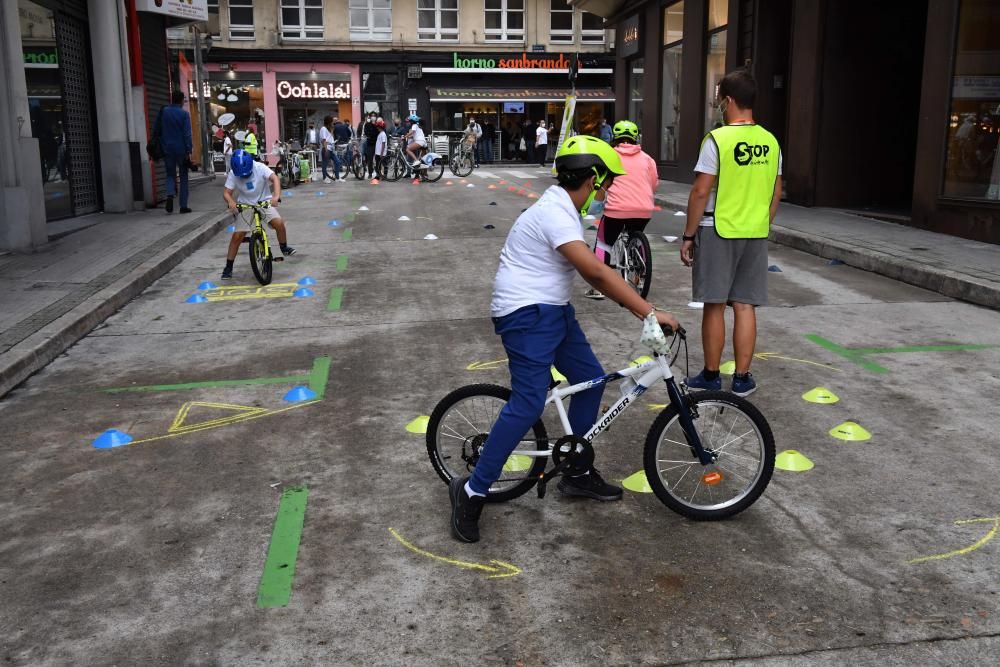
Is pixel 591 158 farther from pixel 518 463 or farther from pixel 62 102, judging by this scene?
pixel 62 102

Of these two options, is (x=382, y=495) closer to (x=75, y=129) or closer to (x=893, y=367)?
(x=893, y=367)

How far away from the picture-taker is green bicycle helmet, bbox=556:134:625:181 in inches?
151

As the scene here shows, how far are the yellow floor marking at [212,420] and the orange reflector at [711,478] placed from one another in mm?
2899

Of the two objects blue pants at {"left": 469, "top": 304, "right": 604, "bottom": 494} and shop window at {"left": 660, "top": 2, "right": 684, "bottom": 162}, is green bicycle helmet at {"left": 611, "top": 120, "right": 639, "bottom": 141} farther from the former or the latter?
shop window at {"left": 660, "top": 2, "right": 684, "bottom": 162}

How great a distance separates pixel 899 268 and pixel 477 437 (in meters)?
7.62

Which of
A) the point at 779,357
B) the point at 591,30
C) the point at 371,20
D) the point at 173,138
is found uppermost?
the point at 371,20

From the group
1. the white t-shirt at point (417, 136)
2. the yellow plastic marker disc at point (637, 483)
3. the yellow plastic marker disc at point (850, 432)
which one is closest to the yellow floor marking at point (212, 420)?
the yellow plastic marker disc at point (637, 483)

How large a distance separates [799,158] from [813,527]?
47.3ft

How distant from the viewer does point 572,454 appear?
4195 millimetres

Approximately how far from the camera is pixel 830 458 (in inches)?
193

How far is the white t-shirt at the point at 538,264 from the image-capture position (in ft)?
12.8

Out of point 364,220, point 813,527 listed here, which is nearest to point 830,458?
point 813,527

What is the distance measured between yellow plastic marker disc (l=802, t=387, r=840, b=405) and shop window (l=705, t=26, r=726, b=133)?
52.5ft

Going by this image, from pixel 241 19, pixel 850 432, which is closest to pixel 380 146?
pixel 241 19
